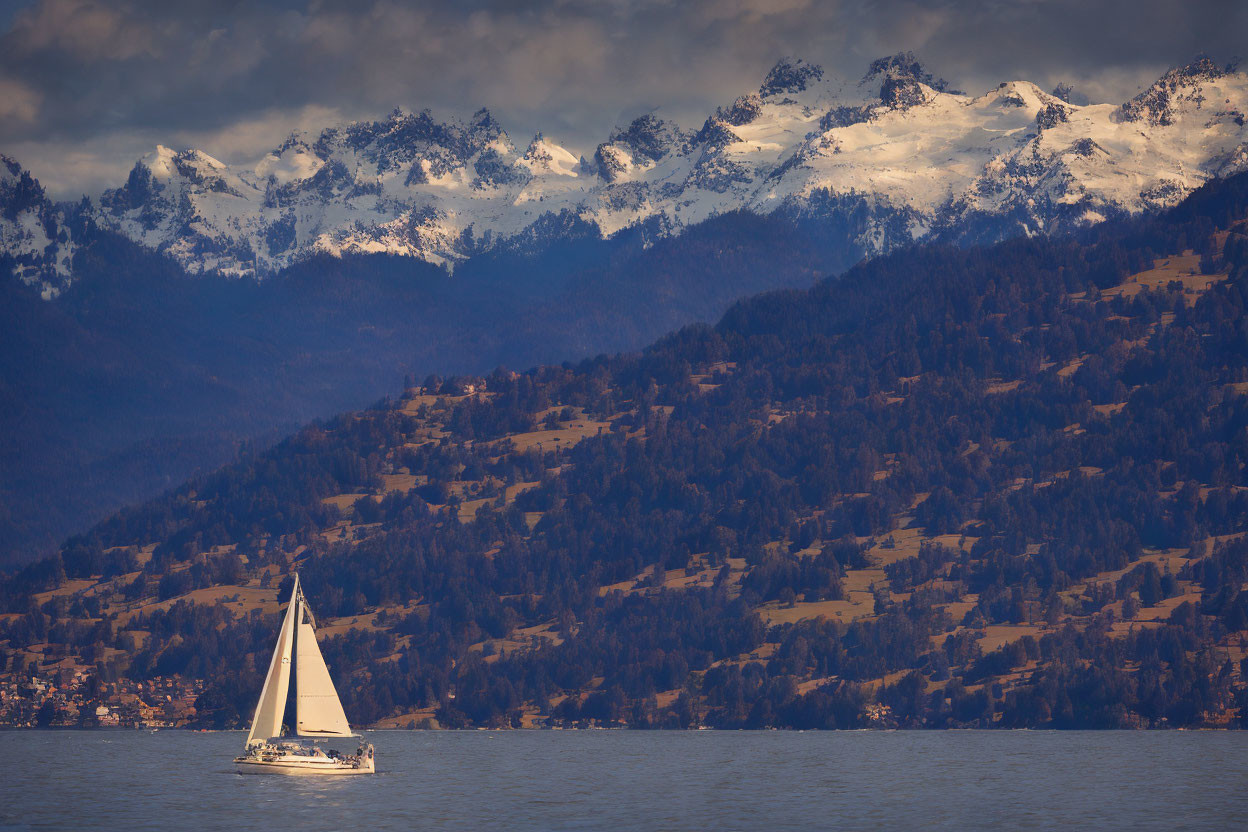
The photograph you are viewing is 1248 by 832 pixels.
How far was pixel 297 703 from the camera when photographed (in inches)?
6673

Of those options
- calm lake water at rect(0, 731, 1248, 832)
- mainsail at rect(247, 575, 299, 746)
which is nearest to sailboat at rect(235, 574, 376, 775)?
mainsail at rect(247, 575, 299, 746)

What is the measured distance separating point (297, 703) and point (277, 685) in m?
4.30

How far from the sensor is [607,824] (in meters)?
146

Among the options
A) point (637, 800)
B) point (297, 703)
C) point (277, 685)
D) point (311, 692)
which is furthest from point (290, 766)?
point (637, 800)

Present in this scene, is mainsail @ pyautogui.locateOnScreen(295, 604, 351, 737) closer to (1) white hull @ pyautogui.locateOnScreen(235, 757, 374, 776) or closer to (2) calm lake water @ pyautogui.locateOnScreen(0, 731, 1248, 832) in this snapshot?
(1) white hull @ pyautogui.locateOnScreen(235, 757, 374, 776)

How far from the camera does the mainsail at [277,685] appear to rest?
6777 inches

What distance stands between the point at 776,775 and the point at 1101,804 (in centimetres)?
4189

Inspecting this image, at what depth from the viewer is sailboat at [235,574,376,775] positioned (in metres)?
172

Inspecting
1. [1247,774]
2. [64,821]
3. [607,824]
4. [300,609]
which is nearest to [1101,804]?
[1247,774]

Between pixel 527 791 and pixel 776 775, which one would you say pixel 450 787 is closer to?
pixel 527 791

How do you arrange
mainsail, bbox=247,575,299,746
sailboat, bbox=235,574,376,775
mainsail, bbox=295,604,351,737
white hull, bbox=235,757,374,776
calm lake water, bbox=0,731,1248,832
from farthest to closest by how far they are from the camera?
white hull, bbox=235,757,374,776 < mainsail, bbox=295,604,351,737 < sailboat, bbox=235,574,376,775 < mainsail, bbox=247,575,299,746 < calm lake water, bbox=0,731,1248,832

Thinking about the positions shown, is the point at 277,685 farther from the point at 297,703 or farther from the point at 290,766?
the point at 290,766

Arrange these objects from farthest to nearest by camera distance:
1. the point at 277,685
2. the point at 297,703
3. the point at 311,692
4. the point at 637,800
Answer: the point at 311,692 → the point at 277,685 → the point at 297,703 → the point at 637,800

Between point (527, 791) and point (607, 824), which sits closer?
point (607, 824)
